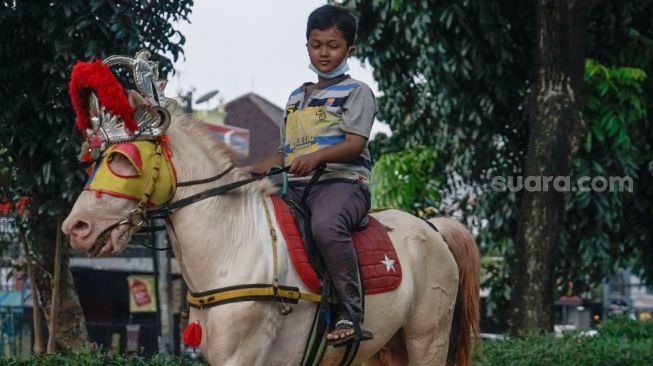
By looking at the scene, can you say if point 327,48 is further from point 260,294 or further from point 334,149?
point 260,294

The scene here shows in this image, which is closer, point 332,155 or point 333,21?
point 332,155

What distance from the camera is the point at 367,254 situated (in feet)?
16.7

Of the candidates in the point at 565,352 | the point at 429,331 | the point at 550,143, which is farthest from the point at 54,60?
the point at 550,143

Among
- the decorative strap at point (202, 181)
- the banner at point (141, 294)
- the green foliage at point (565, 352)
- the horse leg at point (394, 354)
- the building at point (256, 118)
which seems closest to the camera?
the decorative strap at point (202, 181)

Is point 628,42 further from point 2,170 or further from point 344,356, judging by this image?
point 344,356

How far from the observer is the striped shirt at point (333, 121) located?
500cm

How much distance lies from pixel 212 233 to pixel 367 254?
921mm

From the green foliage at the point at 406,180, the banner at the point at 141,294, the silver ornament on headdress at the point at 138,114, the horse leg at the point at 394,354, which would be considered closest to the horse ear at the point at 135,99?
the silver ornament on headdress at the point at 138,114

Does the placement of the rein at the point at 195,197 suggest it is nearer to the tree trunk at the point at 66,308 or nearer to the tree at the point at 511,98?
the tree trunk at the point at 66,308

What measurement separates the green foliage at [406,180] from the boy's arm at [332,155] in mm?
9700

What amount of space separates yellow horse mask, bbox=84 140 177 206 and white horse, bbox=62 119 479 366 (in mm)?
41

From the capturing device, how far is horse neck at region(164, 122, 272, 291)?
15.0 feet

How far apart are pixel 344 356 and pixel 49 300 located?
4868 mm

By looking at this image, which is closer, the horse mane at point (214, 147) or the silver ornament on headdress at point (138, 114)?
the silver ornament on headdress at point (138, 114)
